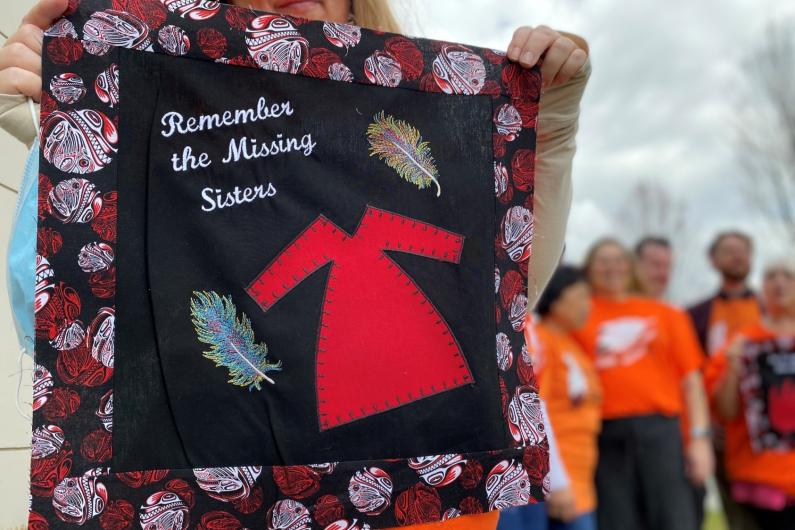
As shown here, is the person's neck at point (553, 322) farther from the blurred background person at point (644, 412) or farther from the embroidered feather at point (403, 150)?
the embroidered feather at point (403, 150)

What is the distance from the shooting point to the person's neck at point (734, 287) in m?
4.78

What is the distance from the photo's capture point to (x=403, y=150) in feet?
4.47

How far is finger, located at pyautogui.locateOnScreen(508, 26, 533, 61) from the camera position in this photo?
1477 mm

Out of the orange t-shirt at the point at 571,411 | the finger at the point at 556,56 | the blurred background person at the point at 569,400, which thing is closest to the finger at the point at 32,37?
the finger at the point at 556,56

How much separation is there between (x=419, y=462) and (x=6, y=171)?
1.17 meters

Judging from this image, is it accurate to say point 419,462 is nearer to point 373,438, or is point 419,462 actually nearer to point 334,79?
point 373,438

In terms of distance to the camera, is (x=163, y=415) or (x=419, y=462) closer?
(x=163, y=415)

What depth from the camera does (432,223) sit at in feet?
4.45

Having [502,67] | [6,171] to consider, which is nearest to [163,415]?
[502,67]

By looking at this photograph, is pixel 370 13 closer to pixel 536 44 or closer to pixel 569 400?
pixel 536 44

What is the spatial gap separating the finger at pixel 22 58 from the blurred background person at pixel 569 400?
94.3 inches

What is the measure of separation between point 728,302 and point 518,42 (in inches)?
146

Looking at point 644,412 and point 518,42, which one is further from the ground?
point 518,42

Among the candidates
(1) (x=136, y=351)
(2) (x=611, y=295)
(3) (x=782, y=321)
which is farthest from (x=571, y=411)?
(1) (x=136, y=351)
